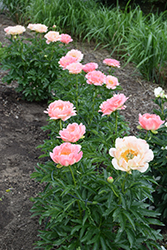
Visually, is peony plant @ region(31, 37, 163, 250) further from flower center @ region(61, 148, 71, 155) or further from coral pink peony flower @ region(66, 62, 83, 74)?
coral pink peony flower @ region(66, 62, 83, 74)

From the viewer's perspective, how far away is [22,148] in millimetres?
2377

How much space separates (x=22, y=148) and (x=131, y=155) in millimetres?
1665

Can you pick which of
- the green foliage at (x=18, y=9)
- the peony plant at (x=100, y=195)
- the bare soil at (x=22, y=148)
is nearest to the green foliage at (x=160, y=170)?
the bare soil at (x=22, y=148)

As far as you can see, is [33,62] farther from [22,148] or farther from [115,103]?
[115,103]

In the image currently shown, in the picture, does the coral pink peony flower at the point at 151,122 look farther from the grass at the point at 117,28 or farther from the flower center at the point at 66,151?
the grass at the point at 117,28

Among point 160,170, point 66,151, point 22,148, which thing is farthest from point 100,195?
point 22,148

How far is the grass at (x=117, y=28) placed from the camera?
344cm

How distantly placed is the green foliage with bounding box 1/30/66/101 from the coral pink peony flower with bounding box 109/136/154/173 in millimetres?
1778

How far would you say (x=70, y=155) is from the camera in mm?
940

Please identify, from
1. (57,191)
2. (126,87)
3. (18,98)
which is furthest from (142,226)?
(126,87)

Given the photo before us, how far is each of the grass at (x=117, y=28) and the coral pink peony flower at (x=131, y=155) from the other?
263 cm

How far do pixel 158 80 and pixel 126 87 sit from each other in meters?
0.57

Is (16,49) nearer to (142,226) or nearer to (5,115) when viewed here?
(5,115)

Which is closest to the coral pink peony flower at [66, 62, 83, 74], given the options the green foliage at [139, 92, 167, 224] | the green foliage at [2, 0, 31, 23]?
the green foliage at [139, 92, 167, 224]
